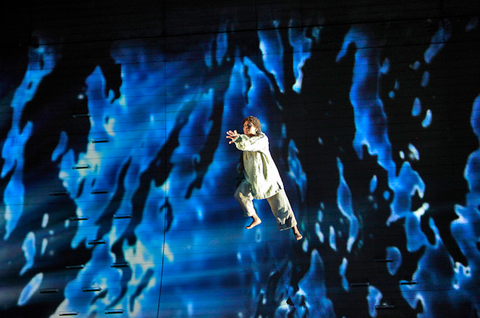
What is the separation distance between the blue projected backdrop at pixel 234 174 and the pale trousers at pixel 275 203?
75cm

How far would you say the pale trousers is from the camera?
414cm

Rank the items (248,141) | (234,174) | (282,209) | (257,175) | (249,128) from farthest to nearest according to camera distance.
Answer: (234,174), (282,209), (257,175), (249,128), (248,141)

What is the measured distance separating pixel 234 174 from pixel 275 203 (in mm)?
987

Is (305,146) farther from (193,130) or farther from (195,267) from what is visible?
(195,267)

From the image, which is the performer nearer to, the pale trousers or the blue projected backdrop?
the pale trousers

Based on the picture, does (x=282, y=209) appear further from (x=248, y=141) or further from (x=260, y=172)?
(x=248, y=141)

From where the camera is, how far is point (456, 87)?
4980mm

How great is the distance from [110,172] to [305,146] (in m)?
2.70

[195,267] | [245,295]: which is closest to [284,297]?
[245,295]

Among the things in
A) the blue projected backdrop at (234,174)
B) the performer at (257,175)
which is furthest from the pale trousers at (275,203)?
the blue projected backdrop at (234,174)

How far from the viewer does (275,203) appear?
4246 millimetres

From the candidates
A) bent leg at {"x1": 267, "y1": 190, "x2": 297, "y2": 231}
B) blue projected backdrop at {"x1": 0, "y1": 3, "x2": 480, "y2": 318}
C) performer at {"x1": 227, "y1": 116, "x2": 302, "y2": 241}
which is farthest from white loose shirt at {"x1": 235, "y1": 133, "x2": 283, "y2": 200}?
blue projected backdrop at {"x1": 0, "y1": 3, "x2": 480, "y2": 318}

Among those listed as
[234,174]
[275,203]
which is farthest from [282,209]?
[234,174]

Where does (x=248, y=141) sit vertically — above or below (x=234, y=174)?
above
